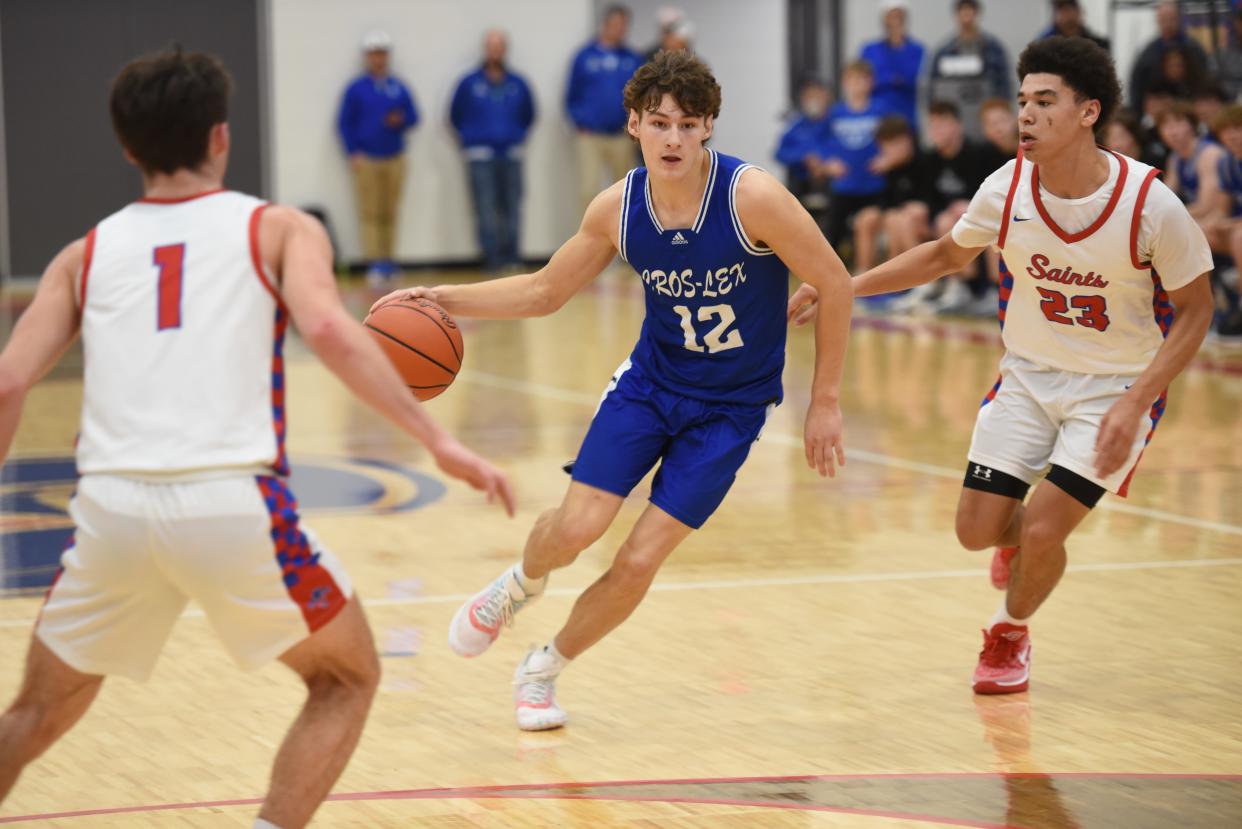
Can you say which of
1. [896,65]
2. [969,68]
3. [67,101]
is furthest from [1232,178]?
[67,101]

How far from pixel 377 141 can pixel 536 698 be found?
49.4 feet

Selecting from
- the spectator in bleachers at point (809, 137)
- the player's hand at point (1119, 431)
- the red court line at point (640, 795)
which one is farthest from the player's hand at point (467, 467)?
the spectator in bleachers at point (809, 137)

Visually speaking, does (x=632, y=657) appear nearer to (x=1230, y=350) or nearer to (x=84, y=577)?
(x=84, y=577)

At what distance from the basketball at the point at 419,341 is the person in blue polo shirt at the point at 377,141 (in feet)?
47.4

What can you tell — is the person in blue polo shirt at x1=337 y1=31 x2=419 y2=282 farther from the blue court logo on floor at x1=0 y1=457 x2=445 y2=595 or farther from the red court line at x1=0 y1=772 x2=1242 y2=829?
the red court line at x1=0 y1=772 x2=1242 y2=829

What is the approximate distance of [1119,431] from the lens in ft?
15.8

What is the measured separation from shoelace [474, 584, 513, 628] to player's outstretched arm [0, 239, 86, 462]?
6.00 feet

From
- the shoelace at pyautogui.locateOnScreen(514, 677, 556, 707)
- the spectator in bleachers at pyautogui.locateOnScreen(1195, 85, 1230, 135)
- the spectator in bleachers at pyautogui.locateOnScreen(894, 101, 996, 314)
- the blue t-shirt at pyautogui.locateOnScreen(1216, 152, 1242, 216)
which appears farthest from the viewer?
the spectator in bleachers at pyautogui.locateOnScreen(894, 101, 996, 314)

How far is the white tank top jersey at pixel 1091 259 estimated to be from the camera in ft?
16.4

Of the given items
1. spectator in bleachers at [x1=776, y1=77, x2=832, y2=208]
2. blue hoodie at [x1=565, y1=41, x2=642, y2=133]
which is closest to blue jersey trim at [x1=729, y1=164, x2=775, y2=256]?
spectator in bleachers at [x1=776, y1=77, x2=832, y2=208]

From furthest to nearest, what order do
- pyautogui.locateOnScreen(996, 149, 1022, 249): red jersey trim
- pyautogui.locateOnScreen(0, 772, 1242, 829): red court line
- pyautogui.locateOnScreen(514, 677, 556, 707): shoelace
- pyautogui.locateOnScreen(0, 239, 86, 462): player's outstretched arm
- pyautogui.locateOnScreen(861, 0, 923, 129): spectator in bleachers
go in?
pyautogui.locateOnScreen(861, 0, 923, 129): spectator in bleachers < pyautogui.locateOnScreen(996, 149, 1022, 249): red jersey trim < pyautogui.locateOnScreen(514, 677, 556, 707): shoelace < pyautogui.locateOnScreen(0, 772, 1242, 829): red court line < pyautogui.locateOnScreen(0, 239, 86, 462): player's outstretched arm

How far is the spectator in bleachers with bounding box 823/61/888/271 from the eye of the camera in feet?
55.8

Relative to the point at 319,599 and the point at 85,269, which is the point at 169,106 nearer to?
the point at 85,269

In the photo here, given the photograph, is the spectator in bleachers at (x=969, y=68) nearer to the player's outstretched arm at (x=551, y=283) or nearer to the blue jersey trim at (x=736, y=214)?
the player's outstretched arm at (x=551, y=283)
